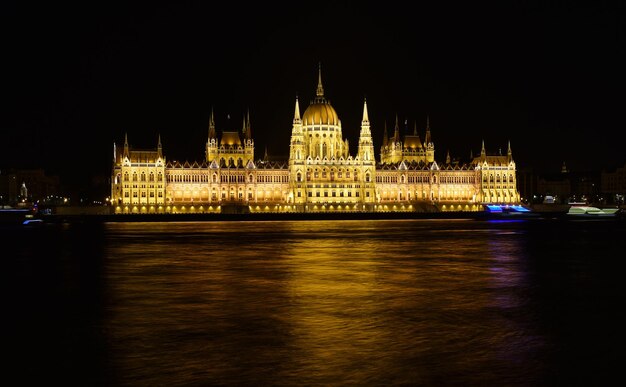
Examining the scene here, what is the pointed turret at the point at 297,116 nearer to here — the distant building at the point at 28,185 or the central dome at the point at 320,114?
the central dome at the point at 320,114

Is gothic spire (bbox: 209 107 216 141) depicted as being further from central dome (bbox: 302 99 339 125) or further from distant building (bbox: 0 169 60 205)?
distant building (bbox: 0 169 60 205)

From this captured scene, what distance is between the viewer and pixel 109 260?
34.0m

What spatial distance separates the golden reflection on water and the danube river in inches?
1.9

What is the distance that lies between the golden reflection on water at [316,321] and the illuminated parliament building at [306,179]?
312ft

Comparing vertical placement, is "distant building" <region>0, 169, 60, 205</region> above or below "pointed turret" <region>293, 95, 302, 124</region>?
below

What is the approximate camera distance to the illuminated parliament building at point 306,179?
129 meters

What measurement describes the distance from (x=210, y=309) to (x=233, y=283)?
5.50 meters

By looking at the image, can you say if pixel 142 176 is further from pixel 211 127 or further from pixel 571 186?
pixel 571 186

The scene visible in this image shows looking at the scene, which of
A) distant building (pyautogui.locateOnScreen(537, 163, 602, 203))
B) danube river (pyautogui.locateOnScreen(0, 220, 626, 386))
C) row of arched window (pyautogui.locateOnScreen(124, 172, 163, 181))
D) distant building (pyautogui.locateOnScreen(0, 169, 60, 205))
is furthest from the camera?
distant building (pyautogui.locateOnScreen(537, 163, 602, 203))

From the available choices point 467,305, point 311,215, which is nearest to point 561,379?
point 467,305

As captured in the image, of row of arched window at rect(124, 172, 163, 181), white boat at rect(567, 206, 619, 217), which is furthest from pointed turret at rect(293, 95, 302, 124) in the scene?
white boat at rect(567, 206, 619, 217)

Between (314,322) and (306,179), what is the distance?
11637 centimetres

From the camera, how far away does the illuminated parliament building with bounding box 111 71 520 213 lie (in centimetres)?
12925

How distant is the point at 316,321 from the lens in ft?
55.0
